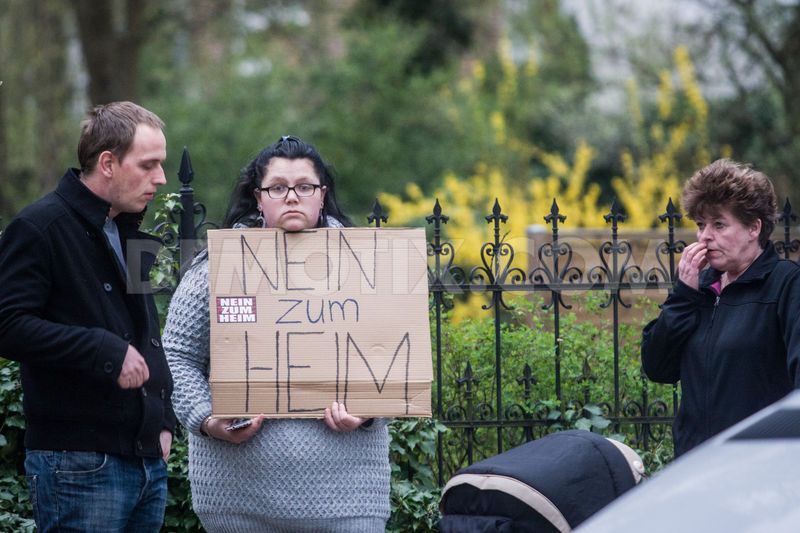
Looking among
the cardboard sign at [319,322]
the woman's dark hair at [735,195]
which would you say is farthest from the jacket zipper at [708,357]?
the cardboard sign at [319,322]

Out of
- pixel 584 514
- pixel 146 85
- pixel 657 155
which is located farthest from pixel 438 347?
pixel 146 85

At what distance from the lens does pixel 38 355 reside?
315 cm

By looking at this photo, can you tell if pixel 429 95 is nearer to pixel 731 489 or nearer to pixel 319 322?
pixel 319 322

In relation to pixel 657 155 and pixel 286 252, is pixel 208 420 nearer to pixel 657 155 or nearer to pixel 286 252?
pixel 286 252

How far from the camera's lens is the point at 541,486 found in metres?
3.76

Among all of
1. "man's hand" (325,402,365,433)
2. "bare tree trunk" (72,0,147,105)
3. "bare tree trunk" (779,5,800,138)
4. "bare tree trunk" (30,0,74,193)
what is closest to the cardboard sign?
"man's hand" (325,402,365,433)

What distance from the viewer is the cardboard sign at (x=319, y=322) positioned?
140 inches

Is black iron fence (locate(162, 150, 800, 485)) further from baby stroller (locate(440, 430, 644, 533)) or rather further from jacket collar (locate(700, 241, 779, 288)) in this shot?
jacket collar (locate(700, 241, 779, 288))

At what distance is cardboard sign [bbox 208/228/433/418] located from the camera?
356 centimetres

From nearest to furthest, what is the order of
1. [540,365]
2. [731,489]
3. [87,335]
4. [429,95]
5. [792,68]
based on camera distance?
[731,489] < [87,335] < [540,365] < [792,68] < [429,95]

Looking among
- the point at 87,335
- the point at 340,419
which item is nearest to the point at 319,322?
the point at 340,419

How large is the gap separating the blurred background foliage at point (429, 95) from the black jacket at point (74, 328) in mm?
8902

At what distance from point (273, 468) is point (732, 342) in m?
1.49

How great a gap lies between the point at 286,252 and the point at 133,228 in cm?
48
